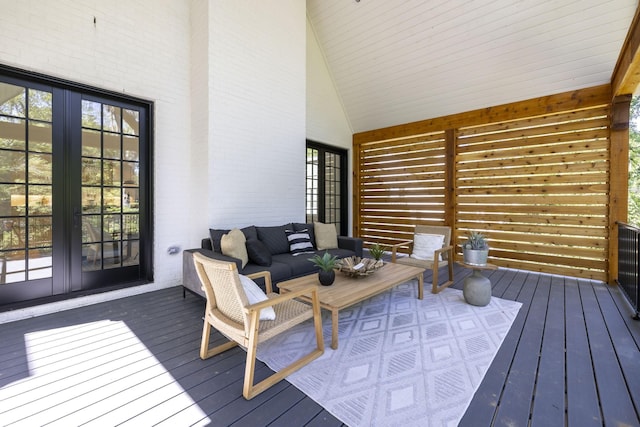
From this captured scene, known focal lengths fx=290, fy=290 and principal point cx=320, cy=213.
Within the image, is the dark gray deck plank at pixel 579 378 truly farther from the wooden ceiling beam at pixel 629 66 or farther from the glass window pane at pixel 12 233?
the glass window pane at pixel 12 233

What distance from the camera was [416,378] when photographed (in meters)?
1.88

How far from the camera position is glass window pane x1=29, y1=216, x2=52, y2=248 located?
9.65 ft

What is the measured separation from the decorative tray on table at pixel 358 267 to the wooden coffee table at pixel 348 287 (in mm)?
74

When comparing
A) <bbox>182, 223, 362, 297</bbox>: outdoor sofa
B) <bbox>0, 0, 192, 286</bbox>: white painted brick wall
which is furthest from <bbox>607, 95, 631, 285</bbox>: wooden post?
<bbox>0, 0, 192, 286</bbox>: white painted brick wall

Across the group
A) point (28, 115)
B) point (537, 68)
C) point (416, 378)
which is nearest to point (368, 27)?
point (537, 68)

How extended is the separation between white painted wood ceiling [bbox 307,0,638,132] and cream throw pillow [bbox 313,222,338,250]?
300 centimetres

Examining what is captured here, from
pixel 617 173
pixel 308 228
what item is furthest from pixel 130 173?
pixel 617 173

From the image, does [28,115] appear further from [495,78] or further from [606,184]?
[606,184]

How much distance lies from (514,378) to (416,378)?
0.64 metres

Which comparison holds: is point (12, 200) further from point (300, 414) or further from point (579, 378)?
point (579, 378)

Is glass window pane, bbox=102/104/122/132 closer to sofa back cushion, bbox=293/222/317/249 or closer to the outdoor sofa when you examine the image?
the outdoor sofa

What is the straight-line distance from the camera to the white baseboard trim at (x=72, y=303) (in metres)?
2.77

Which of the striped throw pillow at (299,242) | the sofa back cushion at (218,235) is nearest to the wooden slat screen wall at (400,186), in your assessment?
the striped throw pillow at (299,242)

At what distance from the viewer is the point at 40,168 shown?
117 inches
